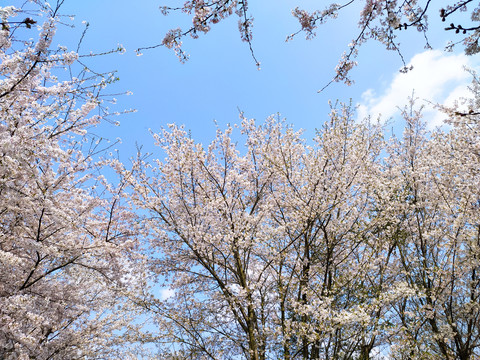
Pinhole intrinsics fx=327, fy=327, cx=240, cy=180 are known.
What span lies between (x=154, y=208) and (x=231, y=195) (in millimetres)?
2355

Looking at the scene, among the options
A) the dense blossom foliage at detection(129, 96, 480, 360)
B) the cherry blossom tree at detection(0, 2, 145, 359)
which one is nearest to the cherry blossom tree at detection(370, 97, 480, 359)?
the dense blossom foliage at detection(129, 96, 480, 360)

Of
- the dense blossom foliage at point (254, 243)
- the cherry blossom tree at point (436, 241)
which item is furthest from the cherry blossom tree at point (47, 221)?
the cherry blossom tree at point (436, 241)

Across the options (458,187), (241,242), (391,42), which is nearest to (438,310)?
(458,187)

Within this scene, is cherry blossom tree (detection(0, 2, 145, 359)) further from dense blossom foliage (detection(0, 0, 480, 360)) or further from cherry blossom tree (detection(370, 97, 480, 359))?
cherry blossom tree (detection(370, 97, 480, 359))

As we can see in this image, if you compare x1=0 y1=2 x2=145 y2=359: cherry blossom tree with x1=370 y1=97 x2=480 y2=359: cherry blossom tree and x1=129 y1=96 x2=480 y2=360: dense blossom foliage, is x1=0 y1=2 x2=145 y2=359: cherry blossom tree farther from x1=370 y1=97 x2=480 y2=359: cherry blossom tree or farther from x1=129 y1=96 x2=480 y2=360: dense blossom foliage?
x1=370 y1=97 x2=480 y2=359: cherry blossom tree

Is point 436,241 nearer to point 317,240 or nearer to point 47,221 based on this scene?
point 317,240

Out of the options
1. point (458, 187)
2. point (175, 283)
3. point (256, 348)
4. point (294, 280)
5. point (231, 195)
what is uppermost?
point (231, 195)

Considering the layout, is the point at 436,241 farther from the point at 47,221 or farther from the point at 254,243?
the point at 47,221

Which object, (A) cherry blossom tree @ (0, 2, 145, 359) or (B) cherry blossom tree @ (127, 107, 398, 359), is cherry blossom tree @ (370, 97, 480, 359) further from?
(A) cherry blossom tree @ (0, 2, 145, 359)

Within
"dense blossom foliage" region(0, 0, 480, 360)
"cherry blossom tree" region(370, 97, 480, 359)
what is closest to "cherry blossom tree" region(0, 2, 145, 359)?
"dense blossom foliage" region(0, 0, 480, 360)

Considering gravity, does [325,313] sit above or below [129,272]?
below

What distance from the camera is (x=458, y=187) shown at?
10.0 m

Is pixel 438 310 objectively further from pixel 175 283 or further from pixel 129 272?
pixel 129 272

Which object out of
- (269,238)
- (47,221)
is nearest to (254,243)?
(269,238)
